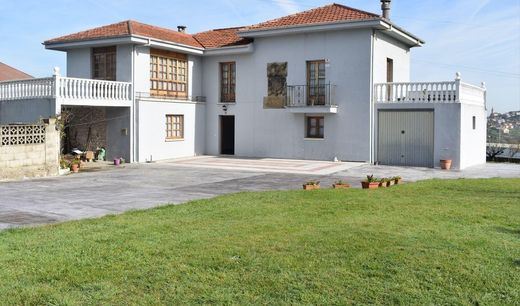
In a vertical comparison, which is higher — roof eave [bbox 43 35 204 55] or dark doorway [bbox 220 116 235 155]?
roof eave [bbox 43 35 204 55]

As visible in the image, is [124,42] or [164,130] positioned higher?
[124,42]

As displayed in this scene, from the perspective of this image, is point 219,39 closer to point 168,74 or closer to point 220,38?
point 220,38

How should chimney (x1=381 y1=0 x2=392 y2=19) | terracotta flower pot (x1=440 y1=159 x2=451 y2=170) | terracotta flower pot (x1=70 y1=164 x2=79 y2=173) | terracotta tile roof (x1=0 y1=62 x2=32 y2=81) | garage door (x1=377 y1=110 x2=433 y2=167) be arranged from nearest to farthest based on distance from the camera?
1. terracotta flower pot (x1=70 y1=164 x2=79 y2=173)
2. terracotta flower pot (x1=440 y1=159 x2=451 y2=170)
3. garage door (x1=377 y1=110 x2=433 y2=167)
4. chimney (x1=381 y1=0 x2=392 y2=19)
5. terracotta tile roof (x1=0 y1=62 x2=32 y2=81)

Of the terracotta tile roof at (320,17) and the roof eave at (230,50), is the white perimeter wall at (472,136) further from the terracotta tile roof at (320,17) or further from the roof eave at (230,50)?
the roof eave at (230,50)

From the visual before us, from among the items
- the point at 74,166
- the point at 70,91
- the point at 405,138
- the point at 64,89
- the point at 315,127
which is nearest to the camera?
the point at 74,166

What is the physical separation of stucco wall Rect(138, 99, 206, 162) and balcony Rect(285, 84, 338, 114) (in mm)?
5054

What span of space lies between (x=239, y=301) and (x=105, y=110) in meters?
20.0

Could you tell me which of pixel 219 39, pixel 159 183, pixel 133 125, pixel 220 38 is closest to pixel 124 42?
pixel 133 125

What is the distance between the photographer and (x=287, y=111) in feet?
79.8

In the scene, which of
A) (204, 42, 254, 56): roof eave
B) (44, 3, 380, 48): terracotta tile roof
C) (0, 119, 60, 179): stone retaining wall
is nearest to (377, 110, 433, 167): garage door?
(44, 3, 380, 48): terracotta tile roof

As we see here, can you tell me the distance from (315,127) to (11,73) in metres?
26.1

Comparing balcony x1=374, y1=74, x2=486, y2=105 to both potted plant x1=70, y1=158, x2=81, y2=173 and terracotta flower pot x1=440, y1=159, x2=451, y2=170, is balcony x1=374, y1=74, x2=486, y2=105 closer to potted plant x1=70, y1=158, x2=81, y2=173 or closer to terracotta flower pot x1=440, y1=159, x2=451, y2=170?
terracotta flower pot x1=440, y1=159, x2=451, y2=170

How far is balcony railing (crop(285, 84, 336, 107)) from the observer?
910 inches

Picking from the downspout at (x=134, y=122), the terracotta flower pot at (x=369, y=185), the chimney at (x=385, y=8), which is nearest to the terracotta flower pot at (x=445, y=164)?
the terracotta flower pot at (x=369, y=185)
